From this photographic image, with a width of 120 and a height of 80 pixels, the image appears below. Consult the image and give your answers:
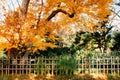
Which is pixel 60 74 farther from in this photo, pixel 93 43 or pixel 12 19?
pixel 93 43

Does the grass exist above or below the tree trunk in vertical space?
below

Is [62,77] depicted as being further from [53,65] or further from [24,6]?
[24,6]

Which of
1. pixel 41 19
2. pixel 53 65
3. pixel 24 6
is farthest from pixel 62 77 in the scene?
pixel 24 6

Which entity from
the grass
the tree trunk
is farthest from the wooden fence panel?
the tree trunk

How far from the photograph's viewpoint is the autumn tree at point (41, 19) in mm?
15986

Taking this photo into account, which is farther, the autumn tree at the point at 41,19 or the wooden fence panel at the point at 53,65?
the wooden fence panel at the point at 53,65

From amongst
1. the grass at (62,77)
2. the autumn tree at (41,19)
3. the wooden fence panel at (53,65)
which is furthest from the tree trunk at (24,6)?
the grass at (62,77)

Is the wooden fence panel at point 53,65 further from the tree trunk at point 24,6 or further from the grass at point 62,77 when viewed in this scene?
the tree trunk at point 24,6

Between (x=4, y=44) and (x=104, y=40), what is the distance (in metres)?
11.9

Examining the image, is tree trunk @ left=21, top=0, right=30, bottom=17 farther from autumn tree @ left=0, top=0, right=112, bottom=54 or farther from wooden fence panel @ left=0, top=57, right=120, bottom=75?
wooden fence panel @ left=0, top=57, right=120, bottom=75

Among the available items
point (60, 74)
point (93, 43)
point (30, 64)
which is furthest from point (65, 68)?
point (93, 43)

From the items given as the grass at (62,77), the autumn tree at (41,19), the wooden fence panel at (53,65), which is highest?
the autumn tree at (41,19)

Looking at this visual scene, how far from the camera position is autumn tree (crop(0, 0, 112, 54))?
52.4 ft

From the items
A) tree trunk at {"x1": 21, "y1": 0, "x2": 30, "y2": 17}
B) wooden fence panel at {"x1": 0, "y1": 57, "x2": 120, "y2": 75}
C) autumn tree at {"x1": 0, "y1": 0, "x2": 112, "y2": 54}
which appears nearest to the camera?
autumn tree at {"x1": 0, "y1": 0, "x2": 112, "y2": 54}
